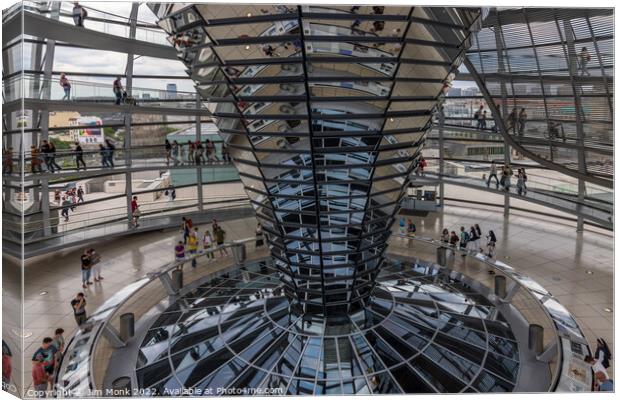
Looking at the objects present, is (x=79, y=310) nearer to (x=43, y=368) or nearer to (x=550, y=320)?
Answer: (x=43, y=368)

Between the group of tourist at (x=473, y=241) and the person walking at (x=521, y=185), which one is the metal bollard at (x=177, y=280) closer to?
the group of tourist at (x=473, y=241)

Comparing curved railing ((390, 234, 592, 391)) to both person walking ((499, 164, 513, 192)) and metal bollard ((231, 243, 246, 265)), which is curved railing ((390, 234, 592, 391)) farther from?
metal bollard ((231, 243, 246, 265))

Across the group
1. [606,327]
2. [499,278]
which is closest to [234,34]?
[499,278]

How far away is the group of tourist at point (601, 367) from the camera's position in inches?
263

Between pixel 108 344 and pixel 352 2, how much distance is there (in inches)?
323

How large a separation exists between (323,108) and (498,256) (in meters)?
11.8

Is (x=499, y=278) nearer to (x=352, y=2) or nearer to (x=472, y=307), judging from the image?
(x=472, y=307)

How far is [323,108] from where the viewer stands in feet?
21.5

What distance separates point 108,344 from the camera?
30.7ft

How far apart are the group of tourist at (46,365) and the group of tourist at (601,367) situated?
27.7 ft

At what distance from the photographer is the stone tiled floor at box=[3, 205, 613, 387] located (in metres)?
11.3

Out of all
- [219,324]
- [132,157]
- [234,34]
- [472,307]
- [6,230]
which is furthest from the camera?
[132,157]

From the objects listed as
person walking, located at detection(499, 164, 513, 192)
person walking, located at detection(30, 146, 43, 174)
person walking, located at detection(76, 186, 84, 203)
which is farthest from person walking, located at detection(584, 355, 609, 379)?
person walking, located at detection(76, 186, 84, 203)

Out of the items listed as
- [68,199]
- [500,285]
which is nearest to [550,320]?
[500,285]
